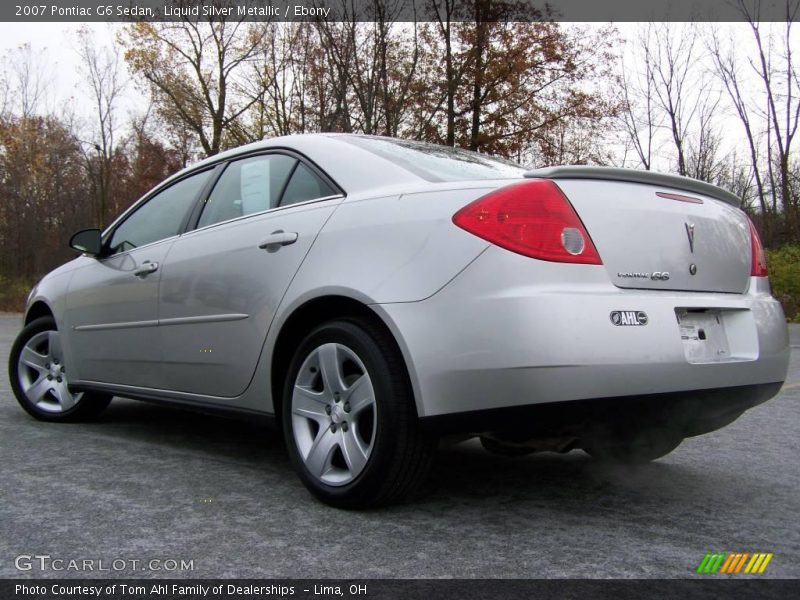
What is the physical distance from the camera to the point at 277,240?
323cm

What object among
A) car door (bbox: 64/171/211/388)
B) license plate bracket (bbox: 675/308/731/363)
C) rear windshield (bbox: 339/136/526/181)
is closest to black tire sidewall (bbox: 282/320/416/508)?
rear windshield (bbox: 339/136/526/181)

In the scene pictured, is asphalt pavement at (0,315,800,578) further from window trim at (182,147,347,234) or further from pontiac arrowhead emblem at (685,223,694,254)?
window trim at (182,147,347,234)

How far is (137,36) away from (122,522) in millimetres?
26071

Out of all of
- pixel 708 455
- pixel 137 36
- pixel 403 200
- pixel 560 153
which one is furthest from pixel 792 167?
pixel 403 200

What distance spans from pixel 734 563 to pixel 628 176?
52.2 inches

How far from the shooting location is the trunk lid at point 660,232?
2.64 m

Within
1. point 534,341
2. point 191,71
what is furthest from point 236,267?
point 191,71

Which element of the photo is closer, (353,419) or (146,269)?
(353,419)

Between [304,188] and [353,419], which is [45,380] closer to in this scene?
[304,188]

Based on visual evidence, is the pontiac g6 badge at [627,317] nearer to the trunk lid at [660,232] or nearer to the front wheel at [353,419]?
the trunk lid at [660,232]

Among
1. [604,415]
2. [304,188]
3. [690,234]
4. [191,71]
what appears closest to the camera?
[604,415]

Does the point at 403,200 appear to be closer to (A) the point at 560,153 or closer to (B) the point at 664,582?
(B) the point at 664,582

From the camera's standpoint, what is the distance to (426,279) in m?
2.63

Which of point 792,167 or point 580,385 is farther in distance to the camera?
point 792,167
